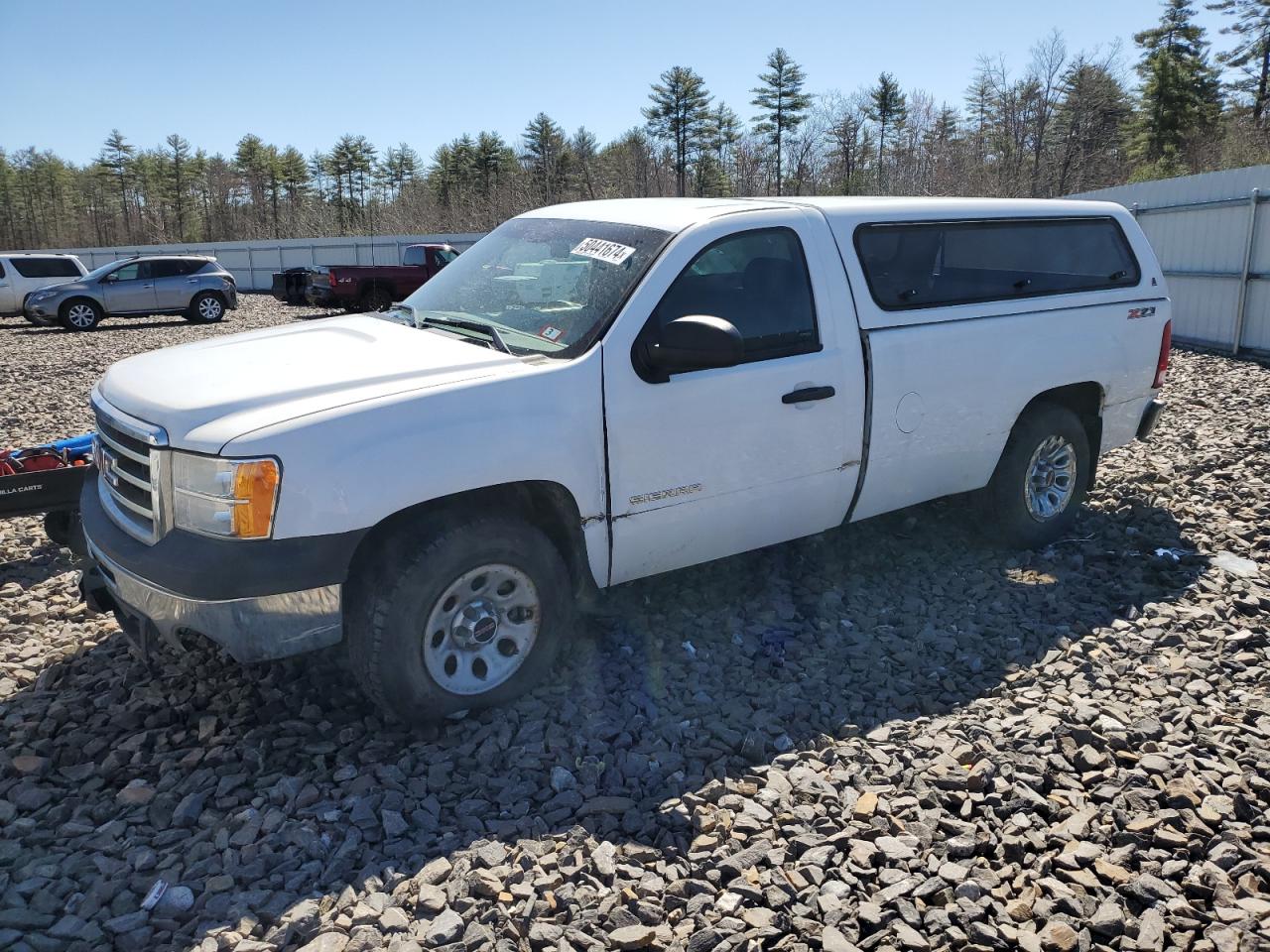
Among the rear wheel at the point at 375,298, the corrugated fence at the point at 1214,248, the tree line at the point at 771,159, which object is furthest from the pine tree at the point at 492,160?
the corrugated fence at the point at 1214,248

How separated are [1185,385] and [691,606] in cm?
860

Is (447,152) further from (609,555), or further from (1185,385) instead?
(609,555)

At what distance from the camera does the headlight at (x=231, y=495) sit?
3.11m

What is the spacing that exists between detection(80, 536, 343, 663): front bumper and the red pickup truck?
65.6ft

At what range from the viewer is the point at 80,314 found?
2095 centimetres

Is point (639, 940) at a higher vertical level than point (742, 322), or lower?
lower

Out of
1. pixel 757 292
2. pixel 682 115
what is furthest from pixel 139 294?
pixel 682 115

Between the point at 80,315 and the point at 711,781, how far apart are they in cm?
2207

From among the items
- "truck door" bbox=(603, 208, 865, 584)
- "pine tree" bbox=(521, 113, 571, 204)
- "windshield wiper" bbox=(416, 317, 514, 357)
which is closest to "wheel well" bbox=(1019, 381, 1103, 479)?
"truck door" bbox=(603, 208, 865, 584)

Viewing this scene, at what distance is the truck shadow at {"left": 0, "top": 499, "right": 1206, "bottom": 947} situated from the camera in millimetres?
3064

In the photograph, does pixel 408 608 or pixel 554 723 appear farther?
pixel 554 723

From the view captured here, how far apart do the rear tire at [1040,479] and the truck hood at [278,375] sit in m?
3.04

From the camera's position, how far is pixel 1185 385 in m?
10.8

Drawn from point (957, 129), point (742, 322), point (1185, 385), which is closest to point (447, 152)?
point (957, 129)
